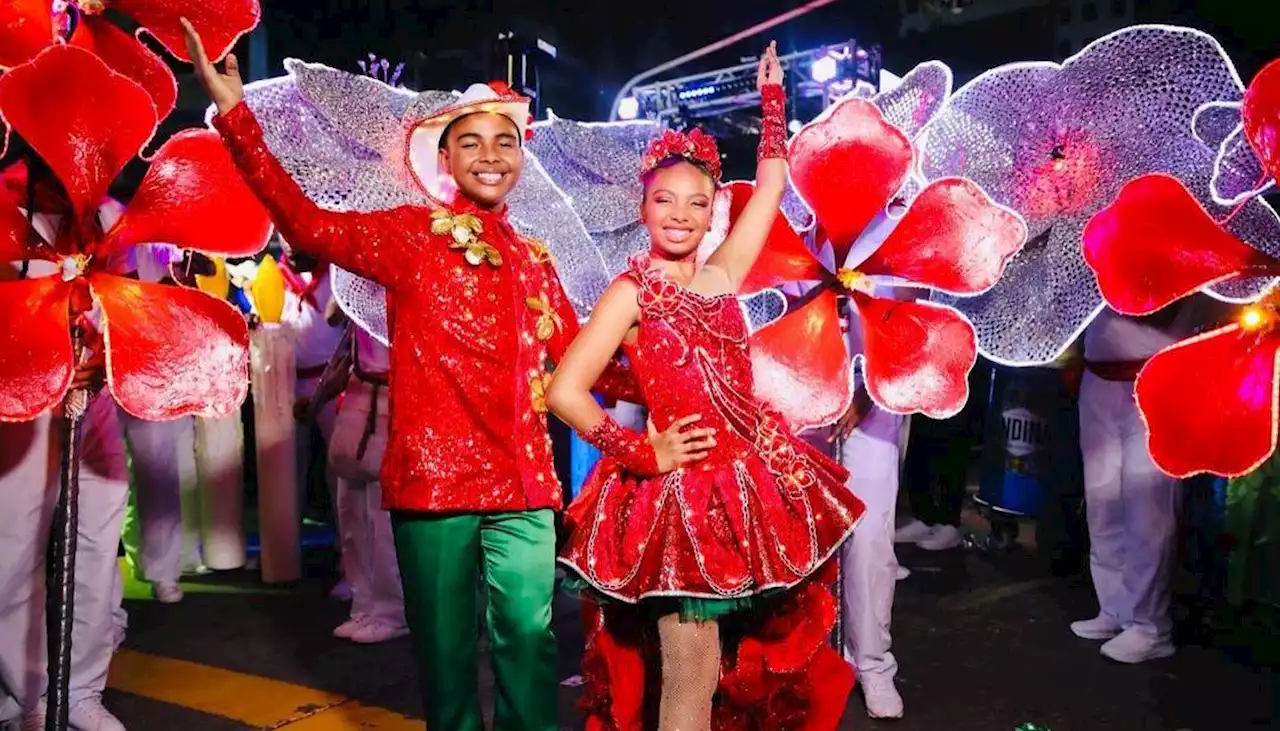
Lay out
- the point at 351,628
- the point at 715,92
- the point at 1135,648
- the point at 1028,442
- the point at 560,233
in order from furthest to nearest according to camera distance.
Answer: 1. the point at 715,92
2. the point at 1028,442
3. the point at 351,628
4. the point at 1135,648
5. the point at 560,233

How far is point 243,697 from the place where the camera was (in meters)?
3.58

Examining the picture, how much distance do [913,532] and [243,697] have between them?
174 inches

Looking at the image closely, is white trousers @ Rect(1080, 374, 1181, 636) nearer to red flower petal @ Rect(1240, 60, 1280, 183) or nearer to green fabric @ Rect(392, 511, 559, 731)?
red flower petal @ Rect(1240, 60, 1280, 183)

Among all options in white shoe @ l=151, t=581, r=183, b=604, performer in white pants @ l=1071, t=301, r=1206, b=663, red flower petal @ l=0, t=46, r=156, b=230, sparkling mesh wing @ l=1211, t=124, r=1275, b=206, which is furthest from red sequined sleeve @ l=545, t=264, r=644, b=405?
white shoe @ l=151, t=581, r=183, b=604

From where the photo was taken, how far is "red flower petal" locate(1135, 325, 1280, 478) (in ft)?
7.08

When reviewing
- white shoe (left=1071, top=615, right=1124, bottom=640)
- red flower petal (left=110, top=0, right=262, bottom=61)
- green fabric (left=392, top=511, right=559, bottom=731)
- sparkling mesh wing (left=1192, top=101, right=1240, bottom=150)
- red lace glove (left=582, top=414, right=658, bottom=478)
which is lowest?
white shoe (left=1071, top=615, right=1124, bottom=640)

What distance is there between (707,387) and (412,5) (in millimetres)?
7637

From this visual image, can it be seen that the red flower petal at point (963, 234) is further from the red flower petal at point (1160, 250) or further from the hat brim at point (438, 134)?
the hat brim at point (438, 134)

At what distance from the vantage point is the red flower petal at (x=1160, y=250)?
7.67ft

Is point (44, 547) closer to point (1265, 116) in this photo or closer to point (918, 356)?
point (918, 356)

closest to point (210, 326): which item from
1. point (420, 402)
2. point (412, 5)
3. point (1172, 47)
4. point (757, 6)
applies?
point (420, 402)

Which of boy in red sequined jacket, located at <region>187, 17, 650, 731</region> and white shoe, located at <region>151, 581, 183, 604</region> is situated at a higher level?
boy in red sequined jacket, located at <region>187, 17, 650, 731</region>

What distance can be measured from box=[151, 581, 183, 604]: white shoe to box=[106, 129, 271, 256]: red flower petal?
3027mm

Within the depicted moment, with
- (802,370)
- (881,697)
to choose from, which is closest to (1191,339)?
(802,370)
